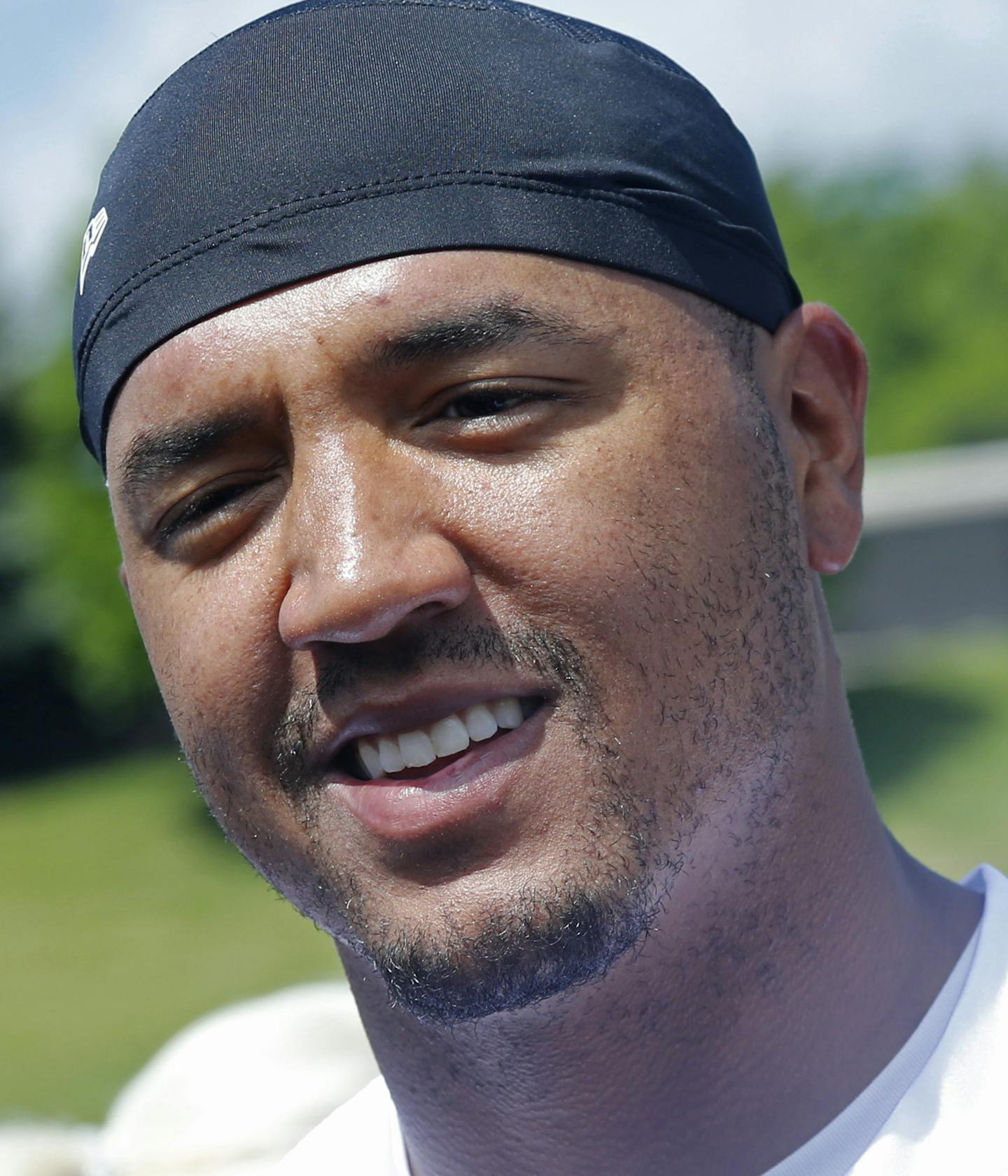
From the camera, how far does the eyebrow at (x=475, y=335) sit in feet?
6.74

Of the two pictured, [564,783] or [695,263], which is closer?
[564,783]

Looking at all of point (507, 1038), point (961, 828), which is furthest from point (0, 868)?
point (507, 1038)

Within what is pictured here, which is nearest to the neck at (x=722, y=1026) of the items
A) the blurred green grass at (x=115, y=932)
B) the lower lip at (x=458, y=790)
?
the lower lip at (x=458, y=790)

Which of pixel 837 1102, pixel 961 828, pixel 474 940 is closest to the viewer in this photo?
pixel 474 940

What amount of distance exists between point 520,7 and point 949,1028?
5.79 ft

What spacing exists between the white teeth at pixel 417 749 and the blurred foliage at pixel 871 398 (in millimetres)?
14091

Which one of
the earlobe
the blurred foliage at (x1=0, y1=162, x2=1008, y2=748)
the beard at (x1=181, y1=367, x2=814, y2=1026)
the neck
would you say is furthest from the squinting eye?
the blurred foliage at (x1=0, y1=162, x2=1008, y2=748)

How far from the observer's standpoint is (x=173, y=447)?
2213 mm

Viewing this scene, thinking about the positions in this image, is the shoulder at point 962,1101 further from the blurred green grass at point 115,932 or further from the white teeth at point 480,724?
the blurred green grass at point 115,932

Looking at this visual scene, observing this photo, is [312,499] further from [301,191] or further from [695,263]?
[695,263]

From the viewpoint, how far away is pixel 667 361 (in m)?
2.15

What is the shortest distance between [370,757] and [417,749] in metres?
0.09

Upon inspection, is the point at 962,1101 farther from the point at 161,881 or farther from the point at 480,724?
the point at 161,881

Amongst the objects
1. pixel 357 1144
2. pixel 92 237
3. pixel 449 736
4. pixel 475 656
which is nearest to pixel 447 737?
pixel 449 736
